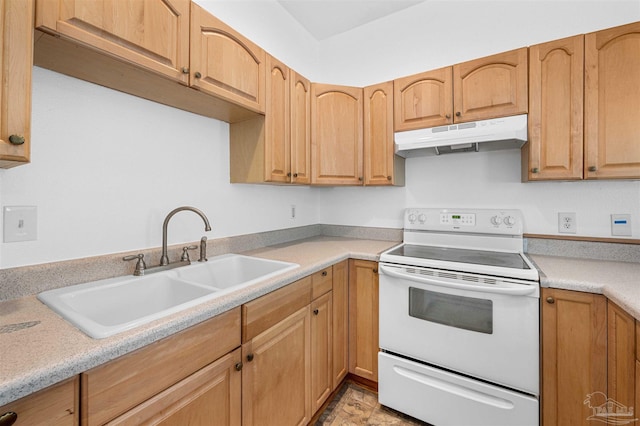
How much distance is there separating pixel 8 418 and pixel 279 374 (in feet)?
2.98

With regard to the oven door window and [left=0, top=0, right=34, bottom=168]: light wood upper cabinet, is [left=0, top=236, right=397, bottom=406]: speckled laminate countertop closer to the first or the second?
[left=0, top=0, right=34, bottom=168]: light wood upper cabinet

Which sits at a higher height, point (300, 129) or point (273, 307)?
point (300, 129)

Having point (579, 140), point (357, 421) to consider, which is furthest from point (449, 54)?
point (357, 421)

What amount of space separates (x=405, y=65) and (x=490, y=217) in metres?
1.42

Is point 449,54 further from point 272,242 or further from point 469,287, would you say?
point 272,242

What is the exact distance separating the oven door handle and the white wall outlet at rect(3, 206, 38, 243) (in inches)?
64.7

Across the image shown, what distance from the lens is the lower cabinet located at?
3.72ft

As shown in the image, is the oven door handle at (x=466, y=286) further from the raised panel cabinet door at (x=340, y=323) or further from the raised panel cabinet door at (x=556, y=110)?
the raised panel cabinet door at (x=556, y=110)

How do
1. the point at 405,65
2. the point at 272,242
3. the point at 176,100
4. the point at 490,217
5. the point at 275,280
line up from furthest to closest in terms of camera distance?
the point at 405,65 < the point at 272,242 < the point at 490,217 < the point at 176,100 < the point at 275,280

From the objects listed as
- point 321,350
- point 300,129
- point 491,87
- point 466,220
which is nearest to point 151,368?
point 321,350

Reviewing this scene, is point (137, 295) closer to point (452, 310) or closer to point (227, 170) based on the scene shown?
point (227, 170)

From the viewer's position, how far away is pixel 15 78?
0.74 metres

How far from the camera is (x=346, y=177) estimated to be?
219 centimetres

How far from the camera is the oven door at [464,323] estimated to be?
1.34 m
